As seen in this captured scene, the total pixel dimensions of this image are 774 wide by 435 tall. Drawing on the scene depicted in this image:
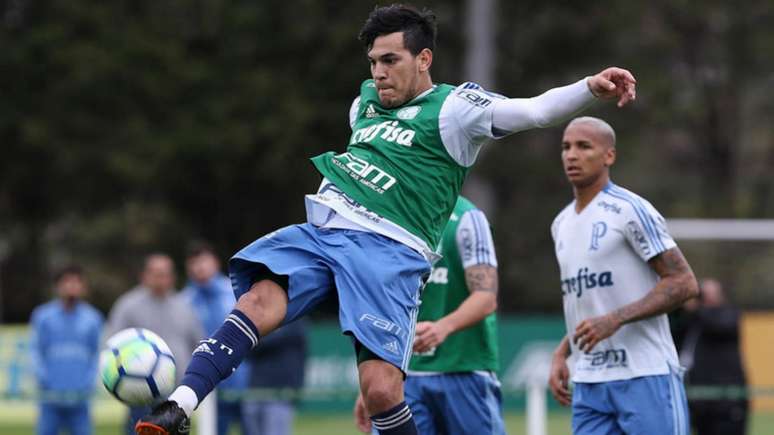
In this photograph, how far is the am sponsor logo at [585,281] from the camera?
7707mm

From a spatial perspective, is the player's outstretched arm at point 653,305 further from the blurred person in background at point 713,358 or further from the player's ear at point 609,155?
the blurred person in background at point 713,358

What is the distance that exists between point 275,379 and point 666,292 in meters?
6.28

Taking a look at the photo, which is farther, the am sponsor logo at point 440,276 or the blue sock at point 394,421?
the am sponsor logo at point 440,276

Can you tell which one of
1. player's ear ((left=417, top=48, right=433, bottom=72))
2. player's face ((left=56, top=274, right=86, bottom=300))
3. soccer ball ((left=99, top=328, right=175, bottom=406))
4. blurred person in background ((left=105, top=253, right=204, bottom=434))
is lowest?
soccer ball ((left=99, top=328, right=175, bottom=406))

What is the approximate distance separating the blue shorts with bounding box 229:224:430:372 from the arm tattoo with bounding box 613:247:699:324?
4.23ft

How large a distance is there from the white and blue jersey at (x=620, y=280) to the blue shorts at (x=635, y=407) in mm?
51

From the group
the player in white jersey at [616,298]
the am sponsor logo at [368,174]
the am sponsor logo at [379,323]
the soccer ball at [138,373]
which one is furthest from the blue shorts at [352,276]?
the player in white jersey at [616,298]

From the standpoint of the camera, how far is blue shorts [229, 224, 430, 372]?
21.3 feet

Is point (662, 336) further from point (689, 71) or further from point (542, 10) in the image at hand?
point (689, 71)

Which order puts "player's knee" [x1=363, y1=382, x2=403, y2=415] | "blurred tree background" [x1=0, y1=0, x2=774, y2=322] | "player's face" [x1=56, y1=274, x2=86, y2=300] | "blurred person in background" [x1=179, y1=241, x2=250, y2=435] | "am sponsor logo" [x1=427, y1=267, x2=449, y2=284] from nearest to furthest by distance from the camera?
"player's knee" [x1=363, y1=382, x2=403, y2=415] → "am sponsor logo" [x1=427, y1=267, x2=449, y2=284] → "blurred person in background" [x1=179, y1=241, x2=250, y2=435] → "player's face" [x1=56, y1=274, x2=86, y2=300] → "blurred tree background" [x1=0, y1=0, x2=774, y2=322]

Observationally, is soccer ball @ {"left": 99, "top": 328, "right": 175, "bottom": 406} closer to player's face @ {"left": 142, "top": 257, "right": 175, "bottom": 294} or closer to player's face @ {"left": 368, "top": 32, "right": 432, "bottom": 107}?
player's face @ {"left": 368, "top": 32, "right": 432, "bottom": 107}

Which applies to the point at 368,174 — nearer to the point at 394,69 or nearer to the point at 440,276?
the point at 394,69

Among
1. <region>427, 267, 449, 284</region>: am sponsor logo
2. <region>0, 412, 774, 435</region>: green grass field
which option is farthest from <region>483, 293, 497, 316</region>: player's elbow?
<region>0, 412, 774, 435</region>: green grass field

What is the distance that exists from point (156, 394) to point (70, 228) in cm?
2709
